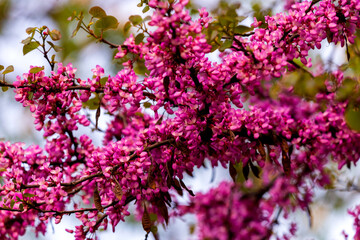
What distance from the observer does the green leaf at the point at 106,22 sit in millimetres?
1122

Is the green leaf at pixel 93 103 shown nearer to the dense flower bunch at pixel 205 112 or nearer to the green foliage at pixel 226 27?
the dense flower bunch at pixel 205 112

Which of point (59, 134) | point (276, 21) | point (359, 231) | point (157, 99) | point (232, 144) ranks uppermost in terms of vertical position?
point (59, 134)

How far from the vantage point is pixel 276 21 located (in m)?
1.13

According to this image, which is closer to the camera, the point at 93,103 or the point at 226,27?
the point at 226,27

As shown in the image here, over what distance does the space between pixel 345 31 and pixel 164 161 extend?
0.62 metres

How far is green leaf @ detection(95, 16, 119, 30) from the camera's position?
3.68ft

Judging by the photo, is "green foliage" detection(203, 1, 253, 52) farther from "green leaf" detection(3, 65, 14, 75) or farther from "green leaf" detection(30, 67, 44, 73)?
"green leaf" detection(3, 65, 14, 75)

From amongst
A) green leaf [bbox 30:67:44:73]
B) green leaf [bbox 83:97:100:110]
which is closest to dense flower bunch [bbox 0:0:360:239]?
green leaf [bbox 30:67:44:73]

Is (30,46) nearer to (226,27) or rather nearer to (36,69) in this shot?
(36,69)

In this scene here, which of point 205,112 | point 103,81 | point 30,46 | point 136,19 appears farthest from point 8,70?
point 205,112

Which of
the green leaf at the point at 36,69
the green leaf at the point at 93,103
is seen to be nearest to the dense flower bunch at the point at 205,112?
the green leaf at the point at 36,69

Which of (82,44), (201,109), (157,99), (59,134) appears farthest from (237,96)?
(82,44)

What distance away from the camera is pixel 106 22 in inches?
44.5

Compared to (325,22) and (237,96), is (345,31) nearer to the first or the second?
(325,22)
